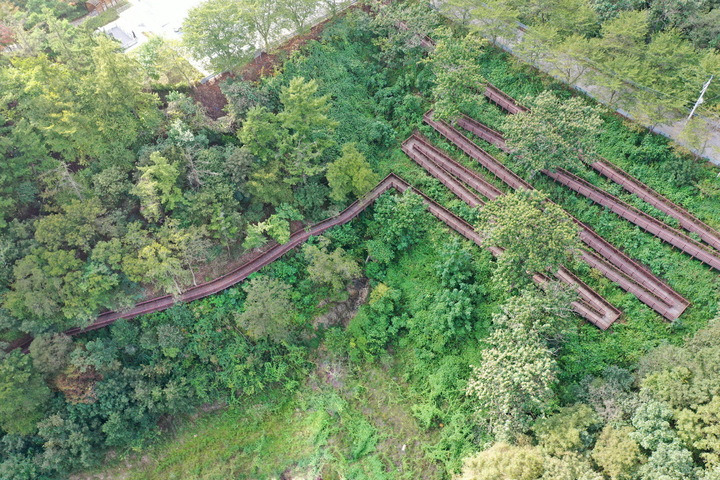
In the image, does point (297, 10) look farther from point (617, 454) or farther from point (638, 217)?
point (617, 454)

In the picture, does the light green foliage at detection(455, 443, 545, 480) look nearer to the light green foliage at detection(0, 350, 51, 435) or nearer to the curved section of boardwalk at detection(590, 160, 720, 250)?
the curved section of boardwalk at detection(590, 160, 720, 250)

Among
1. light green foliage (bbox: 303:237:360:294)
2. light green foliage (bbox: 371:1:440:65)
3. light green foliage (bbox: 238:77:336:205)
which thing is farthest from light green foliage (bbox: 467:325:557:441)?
light green foliage (bbox: 371:1:440:65)

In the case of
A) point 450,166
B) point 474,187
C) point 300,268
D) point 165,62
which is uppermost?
point 165,62

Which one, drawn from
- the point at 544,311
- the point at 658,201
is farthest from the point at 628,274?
the point at 544,311

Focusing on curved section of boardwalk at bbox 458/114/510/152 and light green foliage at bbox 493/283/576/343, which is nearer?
light green foliage at bbox 493/283/576/343

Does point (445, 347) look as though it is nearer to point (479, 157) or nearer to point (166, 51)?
point (479, 157)

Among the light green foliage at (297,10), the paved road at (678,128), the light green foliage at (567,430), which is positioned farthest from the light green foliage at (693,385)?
the light green foliage at (297,10)
